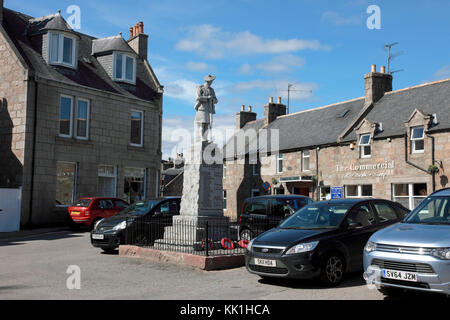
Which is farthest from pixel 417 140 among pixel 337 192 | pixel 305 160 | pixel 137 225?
pixel 137 225

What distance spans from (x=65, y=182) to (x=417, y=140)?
60.6 feet

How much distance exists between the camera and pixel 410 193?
24.2 meters

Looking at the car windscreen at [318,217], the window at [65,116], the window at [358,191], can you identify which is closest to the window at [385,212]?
the car windscreen at [318,217]

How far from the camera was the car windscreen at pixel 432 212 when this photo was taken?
7.63 m

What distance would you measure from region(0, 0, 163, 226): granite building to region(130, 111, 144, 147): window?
2.4 inches

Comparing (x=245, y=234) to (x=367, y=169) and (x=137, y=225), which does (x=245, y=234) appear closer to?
(x=137, y=225)

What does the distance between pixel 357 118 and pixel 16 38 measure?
2012 cm

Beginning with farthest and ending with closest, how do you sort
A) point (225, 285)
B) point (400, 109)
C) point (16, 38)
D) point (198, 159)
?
point (400, 109) < point (16, 38) < point (198, 159) < point (225, 285)

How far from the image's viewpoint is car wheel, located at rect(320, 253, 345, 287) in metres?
8.35

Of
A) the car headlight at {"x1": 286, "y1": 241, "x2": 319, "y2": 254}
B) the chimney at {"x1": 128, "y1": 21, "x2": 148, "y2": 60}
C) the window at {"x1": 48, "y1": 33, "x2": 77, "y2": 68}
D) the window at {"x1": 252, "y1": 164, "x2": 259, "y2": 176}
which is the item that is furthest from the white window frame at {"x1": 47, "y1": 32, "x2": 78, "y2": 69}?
the car headlight at {"x1": 286, "y1": 241, "x2": 319, "y2": 254}

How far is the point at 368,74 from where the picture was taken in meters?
29.8

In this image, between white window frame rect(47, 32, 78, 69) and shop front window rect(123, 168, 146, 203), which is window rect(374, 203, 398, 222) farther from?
white window frame rect(47, 32, 78, 69)
